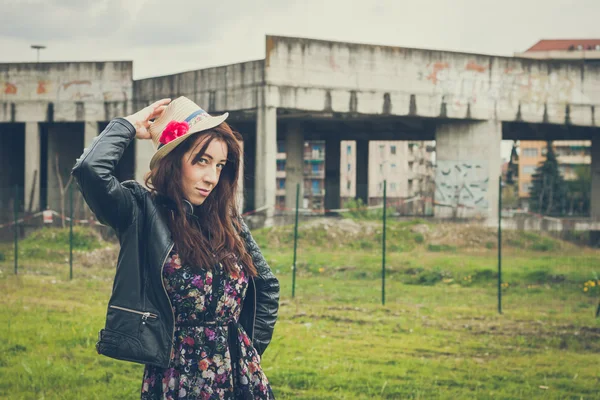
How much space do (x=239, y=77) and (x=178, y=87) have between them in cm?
303

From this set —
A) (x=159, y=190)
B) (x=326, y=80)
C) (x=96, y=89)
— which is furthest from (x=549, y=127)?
(x=159, y=190)

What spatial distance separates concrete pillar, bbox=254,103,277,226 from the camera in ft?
82.3

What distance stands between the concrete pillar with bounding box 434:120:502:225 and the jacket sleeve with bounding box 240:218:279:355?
24.4 meters

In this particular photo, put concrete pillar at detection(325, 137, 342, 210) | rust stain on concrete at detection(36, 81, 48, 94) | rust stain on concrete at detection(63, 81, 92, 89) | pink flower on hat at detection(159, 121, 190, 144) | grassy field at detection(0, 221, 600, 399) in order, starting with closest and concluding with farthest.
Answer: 1. pink flower on hat at detection(159, 121, 190, 144)
2. grassy field at detection(0, 221, 600, 399)
3. rust stain on concrete at detection(63, 81, 92, 89)
4. rust stain on concrete at detection(36, 81, 48, 94)
5. concrete pillar at detection(325, 137, 342, 210)

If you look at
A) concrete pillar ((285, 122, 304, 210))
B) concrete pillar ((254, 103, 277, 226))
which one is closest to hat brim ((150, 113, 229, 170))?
concrete pillar ((254, 103, 277, 226))

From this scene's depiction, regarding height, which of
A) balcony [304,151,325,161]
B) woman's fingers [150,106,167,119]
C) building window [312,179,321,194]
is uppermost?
balcony [304,151,325,161]

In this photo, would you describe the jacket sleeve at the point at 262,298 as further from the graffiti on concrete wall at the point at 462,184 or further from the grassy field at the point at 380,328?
the graffiti on concrete wall at the point at 462,184

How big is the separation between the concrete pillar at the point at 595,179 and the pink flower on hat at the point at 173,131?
3253 cm

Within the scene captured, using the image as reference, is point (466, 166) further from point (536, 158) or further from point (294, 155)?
point (536, 158)

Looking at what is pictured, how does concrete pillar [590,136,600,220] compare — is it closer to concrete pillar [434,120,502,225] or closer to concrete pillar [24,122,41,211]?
concrete pillar [434,120,502,225]

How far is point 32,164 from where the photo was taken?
103 feet

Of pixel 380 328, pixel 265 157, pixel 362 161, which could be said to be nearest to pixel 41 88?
pixel 265 157

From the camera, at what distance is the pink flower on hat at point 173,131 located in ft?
10.1

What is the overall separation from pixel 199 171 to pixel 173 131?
194 mm
